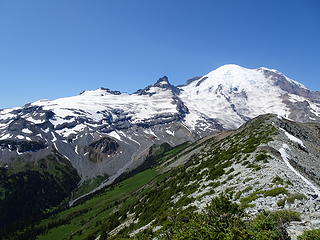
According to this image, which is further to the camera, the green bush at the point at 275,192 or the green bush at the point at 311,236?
the green bush at the point at 275,192

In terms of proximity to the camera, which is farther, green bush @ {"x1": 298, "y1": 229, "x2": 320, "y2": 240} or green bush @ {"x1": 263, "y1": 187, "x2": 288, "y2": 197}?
green bush @ {"x1": 263, "y1": 187, "x2": 288, "y2": 197}

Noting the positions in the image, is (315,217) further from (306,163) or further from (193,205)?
(306,163)

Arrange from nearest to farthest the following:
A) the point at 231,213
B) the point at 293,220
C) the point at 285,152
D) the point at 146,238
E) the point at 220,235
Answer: the point at 220,235 → the point at 293,220 → the point at 231,213 → the point at 146,238 → the point at 285,152

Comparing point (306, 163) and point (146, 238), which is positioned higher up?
point (146, 238)

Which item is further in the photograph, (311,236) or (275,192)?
(275,192)

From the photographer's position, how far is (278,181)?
129 ft

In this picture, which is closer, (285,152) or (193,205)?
(193,205)

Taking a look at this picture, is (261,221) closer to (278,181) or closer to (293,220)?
(293,220)

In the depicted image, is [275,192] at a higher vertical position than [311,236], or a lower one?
lower

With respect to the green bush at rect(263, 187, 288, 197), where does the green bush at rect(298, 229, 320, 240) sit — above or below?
above

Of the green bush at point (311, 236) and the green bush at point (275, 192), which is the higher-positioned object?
the green bush at point (311, 236)

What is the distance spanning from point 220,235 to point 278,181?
20.5 metres

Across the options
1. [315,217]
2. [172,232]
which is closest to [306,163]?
[315,217]

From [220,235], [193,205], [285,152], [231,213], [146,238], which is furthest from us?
[285,152]
